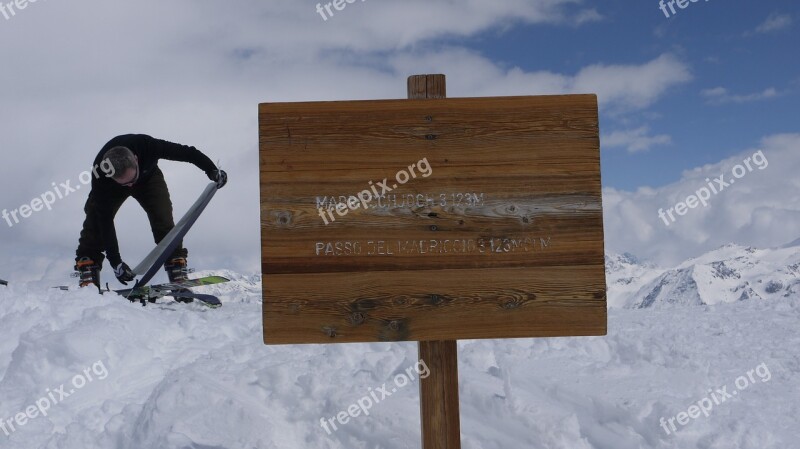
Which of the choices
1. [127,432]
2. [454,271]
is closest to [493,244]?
[454,271]

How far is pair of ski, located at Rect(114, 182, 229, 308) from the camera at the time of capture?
324 inches

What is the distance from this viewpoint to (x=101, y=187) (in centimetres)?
761

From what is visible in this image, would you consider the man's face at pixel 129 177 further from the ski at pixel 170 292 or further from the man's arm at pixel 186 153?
the ski at pixel 170 292

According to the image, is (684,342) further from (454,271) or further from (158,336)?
(158,336)

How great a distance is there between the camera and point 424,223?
3.27m

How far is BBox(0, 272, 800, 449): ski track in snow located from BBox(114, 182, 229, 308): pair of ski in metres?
1.15

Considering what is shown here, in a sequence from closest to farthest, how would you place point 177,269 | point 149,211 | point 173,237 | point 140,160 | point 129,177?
point 129,177, point 140,160, point 173,237, point 149,211, point 177,269

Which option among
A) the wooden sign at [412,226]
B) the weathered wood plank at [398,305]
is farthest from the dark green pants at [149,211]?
the weathered wood plank at [398,305]

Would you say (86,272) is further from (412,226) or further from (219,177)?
(412,226)

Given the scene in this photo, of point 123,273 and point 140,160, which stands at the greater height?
point 140,160

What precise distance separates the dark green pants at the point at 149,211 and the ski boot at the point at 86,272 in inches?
3.4

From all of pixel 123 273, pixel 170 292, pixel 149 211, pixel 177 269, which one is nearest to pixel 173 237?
pixel 149 211

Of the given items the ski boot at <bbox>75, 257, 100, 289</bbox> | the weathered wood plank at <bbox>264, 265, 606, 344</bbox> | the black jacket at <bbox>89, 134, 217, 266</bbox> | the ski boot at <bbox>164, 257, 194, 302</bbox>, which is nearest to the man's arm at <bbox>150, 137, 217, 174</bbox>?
the black jacket at <bbox>89, 134, 217, 266</bbox>

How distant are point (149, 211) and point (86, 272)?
1.62 meters
